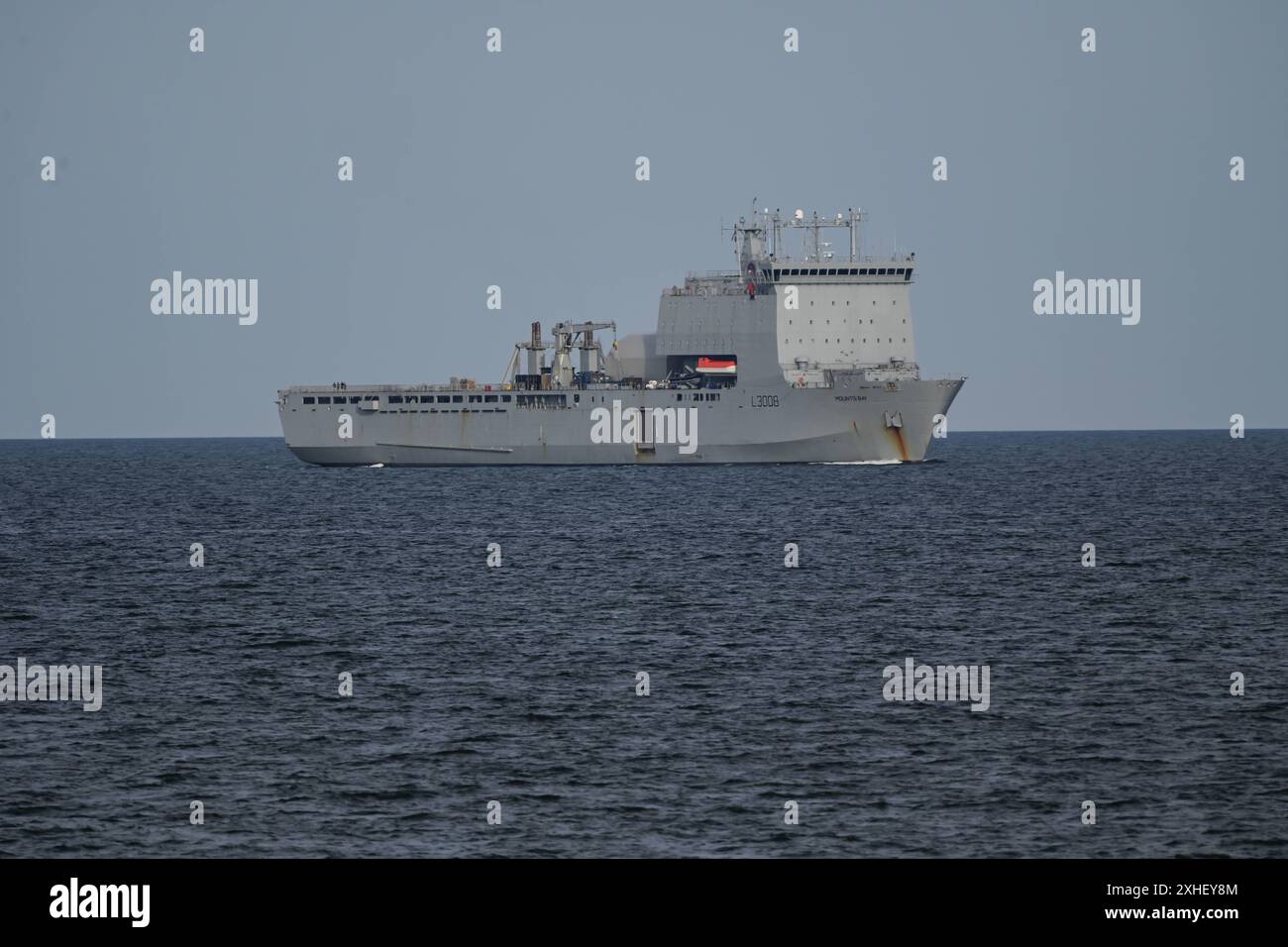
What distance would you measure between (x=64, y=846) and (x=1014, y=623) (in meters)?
22.3

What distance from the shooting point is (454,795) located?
19469 mm

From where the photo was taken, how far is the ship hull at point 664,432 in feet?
286

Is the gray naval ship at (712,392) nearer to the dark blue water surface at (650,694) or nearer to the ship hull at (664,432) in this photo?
the ship hull at (664,432)

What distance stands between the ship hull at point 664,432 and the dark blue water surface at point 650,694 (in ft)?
93.5

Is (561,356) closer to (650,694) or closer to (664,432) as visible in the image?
(664,432)

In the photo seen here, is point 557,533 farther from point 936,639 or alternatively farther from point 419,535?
point 936,639

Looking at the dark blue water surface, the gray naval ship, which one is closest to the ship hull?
the gray naval ship

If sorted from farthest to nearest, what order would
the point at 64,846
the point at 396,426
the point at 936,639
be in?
1. the point at 396,426
2. the point at 936,639
3. the point at 64,846

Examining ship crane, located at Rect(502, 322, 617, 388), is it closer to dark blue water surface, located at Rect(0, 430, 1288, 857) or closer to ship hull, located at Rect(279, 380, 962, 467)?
ship hull, located at Rect(279, 380, 962, 467)

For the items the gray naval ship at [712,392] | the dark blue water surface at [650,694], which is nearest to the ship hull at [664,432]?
the gray naval ship at [712,392]

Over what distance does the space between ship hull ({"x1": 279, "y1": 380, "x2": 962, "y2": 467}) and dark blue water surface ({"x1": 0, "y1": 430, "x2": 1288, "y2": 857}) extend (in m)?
28.5

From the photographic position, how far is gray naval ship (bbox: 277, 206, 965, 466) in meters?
87.9

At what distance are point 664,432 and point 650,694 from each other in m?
67.4
